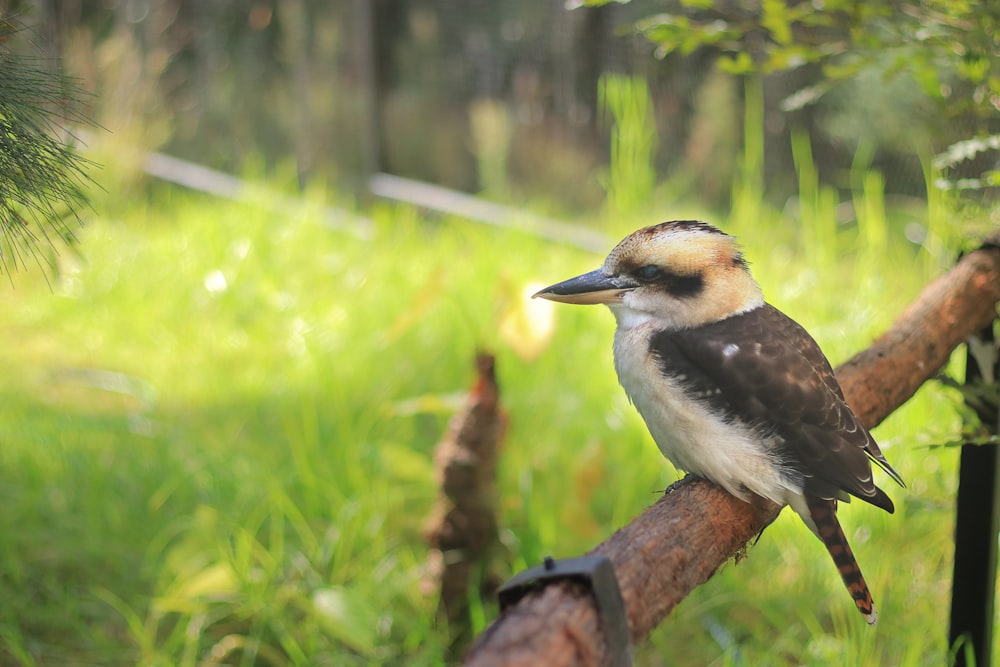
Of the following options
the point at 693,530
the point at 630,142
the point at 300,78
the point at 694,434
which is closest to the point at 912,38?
the point at 694,434

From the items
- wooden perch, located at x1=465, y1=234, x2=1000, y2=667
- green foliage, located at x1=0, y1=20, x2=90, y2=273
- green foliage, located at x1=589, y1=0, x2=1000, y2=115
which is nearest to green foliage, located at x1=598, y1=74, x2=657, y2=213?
green foliage, located at x1=589, y1=0, x2=1000, y2=115

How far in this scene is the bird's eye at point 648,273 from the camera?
1.24m

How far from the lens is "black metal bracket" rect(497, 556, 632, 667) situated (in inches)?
33.8

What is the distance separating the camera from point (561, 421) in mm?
2613

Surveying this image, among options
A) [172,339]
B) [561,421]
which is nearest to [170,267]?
[172,339]

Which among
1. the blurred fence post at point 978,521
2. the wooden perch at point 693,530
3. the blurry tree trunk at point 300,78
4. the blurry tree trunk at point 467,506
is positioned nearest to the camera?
the wooden perch at point 693,530

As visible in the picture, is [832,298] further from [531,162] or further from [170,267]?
[170,267]

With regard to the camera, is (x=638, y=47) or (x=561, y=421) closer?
(x=561, y=421)

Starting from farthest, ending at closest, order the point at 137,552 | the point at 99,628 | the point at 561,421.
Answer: the point at 561,421
the point at 137,552
the point at 99,628

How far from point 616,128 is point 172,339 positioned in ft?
5.45

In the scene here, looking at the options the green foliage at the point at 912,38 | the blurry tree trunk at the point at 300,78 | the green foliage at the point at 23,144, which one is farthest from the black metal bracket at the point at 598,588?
the blurry tree trunk at the point at 300,78

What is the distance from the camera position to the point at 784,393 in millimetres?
1196

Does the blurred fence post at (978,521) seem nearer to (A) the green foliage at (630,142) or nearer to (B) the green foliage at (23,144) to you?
(B) the green foliage at (23,144)

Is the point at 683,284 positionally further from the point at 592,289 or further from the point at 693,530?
the point at 693,530
